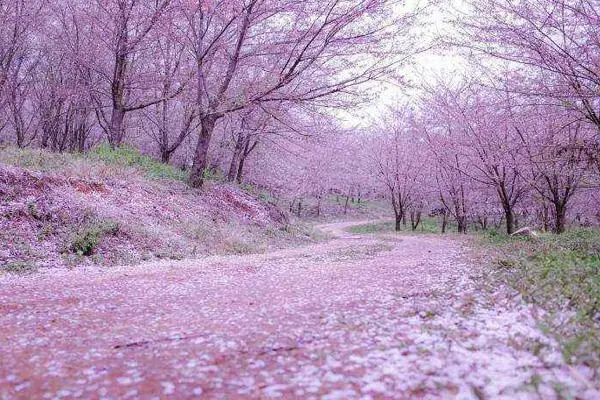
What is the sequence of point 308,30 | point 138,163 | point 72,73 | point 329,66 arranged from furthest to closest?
1. point 72,73
2. point 138,163
3. point 329,66
4. point 308,30

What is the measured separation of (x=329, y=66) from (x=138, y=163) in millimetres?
9135

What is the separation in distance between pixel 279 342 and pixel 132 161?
17.3 meters

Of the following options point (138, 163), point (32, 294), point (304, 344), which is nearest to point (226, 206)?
point (138, 163)

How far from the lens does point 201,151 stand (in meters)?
20.6

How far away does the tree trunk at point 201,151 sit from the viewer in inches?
786

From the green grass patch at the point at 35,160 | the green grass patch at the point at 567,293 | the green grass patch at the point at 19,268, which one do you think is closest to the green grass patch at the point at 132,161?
Result: the green grass patch at the point at 35,160

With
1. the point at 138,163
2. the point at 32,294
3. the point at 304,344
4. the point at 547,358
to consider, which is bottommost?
the point at 32,294

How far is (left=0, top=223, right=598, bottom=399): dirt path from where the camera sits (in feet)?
11.8

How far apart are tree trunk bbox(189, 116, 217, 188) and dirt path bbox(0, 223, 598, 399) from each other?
41.7 feet

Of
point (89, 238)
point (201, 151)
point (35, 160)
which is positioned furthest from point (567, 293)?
point (201, 151)

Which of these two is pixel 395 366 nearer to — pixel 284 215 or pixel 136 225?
pixel 136 225

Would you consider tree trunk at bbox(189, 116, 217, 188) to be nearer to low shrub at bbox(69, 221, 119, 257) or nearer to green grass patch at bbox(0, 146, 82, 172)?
green grass patch at bbox(0, 146, 82, 172)

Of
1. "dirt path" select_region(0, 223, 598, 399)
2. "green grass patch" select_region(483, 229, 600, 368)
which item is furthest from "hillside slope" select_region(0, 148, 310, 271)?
"green grass patch" select_region(483, 229, 600, 368)

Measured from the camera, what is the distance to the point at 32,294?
24.4 ft
